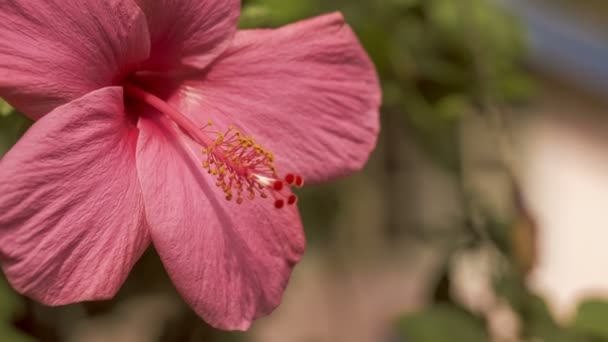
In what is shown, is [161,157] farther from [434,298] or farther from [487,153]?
[487,153]

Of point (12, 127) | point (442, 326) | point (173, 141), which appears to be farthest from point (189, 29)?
point (442, 326)

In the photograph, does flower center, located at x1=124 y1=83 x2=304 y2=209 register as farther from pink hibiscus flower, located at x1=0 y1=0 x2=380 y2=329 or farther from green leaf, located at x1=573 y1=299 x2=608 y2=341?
green leaf, located at x1=573 y1=299 x2=608 y2=341

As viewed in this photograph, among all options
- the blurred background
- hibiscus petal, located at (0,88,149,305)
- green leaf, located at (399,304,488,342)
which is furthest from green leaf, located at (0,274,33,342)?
A: green leaf, located at (399,304,488,342)

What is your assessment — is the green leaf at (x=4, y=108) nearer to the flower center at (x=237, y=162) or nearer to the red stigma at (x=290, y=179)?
the flower center at (x=237, y=162)

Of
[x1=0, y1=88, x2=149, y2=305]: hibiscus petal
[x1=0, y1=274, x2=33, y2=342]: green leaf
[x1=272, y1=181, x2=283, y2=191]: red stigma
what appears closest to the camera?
[x1=0, y1=88, x2=149, y2=305]: hibiscus petal

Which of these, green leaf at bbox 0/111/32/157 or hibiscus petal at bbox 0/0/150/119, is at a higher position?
hibiscus petal at bbox 0/0/150/119

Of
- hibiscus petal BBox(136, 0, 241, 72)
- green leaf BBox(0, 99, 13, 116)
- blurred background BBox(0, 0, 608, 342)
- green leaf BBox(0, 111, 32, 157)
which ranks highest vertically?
green leaf BBox(0, 99, 13, 116)

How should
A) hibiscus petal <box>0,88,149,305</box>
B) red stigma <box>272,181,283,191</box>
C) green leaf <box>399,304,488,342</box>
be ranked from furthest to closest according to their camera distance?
green leaf <box>399,304,488,342</box>
red stigma <box>272,181,283,191</box>
hibiscus petal <box>0,88,149,305</box>
